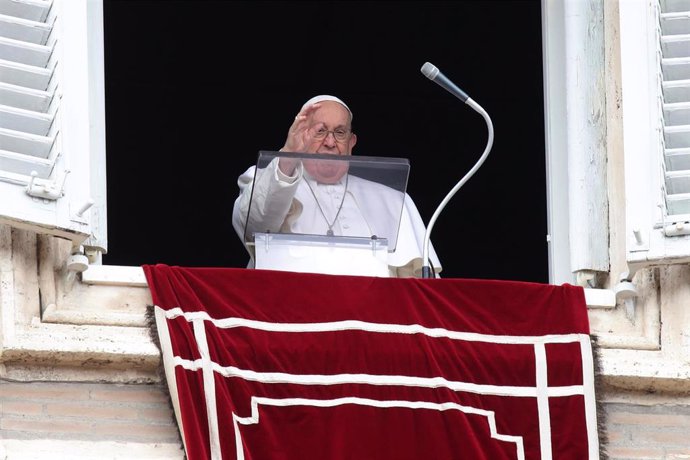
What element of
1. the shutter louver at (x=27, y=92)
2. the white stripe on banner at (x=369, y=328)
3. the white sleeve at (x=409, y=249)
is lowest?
the white stripe on banner at (x=369, y=328)

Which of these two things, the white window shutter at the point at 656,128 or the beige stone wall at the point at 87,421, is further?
the white window shutter at the point at 656,128

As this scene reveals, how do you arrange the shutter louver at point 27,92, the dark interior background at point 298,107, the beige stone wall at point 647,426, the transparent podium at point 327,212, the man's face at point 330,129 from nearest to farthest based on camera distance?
the shutter louver at point 27,92
the beige stone wall at point 647,426
the transparent podium at point 327,212
the man's face at point 330,129
the dark interior background at point 298,107

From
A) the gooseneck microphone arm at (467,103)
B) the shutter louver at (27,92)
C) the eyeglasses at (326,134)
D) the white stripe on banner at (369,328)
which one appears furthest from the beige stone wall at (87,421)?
the eyeglasses at (326,134)

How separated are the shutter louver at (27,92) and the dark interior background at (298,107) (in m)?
3.43

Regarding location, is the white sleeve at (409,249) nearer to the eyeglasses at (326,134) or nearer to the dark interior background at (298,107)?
the eyeglasses at (326,134)

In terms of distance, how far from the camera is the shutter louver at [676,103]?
7.43 meters

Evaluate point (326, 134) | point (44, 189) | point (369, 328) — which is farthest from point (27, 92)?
point (326, 134)

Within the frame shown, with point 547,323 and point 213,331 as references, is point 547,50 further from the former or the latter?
point 213,331

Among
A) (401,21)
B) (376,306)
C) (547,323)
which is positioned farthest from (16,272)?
(401,21)

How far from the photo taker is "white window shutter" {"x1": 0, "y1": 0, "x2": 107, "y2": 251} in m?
7.13

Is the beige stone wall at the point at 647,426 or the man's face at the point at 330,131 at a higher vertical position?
the man's face at the point at 330,131

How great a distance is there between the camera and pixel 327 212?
791cm

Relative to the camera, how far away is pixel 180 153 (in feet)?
37.3

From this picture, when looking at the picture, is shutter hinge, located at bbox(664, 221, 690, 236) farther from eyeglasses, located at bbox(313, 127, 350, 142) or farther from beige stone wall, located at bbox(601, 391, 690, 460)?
eyeglasses, located at bbox(313, 127, 350, 142)
